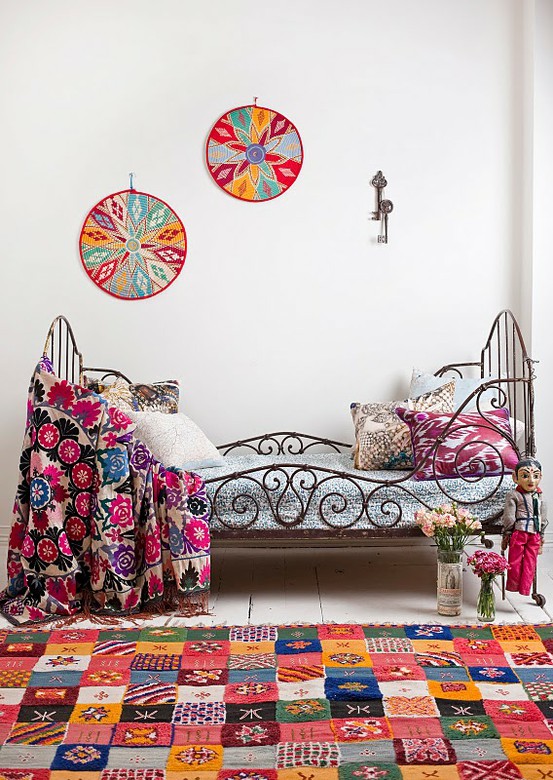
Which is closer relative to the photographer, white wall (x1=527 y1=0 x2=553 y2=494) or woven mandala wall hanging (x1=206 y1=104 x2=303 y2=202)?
white wall (x1=527 y1=0 x2=553 y2=494)

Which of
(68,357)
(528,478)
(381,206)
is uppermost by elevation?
(381,206)

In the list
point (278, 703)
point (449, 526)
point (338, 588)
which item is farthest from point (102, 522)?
point (449, 526)

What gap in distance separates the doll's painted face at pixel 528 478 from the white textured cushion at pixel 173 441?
4.20 feet

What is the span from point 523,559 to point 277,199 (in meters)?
2.18

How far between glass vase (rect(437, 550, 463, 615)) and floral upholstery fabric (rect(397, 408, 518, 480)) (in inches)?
13.4

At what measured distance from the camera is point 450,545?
143 inches

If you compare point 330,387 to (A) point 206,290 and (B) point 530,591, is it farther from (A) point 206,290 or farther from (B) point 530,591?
(B) point 530,591

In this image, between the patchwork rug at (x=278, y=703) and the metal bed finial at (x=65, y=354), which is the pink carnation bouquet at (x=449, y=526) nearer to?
the patchwork rug at (x=278, y=703)

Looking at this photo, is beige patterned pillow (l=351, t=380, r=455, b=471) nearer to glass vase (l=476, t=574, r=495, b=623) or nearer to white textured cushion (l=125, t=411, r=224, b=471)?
white textured cushion (l=125, t=411, r=224, b=471)

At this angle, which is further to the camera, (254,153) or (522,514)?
(254,153)

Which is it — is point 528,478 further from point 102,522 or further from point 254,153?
point 254,153

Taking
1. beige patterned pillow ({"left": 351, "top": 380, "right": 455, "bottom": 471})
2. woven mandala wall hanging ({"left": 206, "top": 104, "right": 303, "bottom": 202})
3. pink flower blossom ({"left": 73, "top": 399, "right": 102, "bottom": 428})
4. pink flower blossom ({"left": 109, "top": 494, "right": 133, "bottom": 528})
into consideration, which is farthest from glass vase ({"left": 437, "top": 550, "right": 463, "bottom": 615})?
woven mandala wall hanging ({"left": 206, "top": 104, "right": 303, "bottom": 202})

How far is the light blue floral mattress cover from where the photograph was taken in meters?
3.77

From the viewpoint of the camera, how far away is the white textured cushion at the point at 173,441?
396cm
